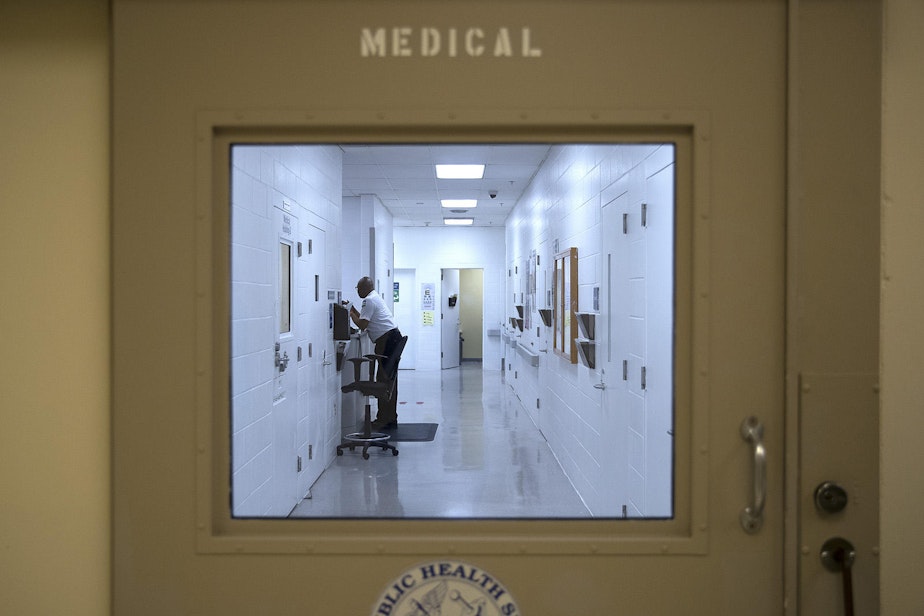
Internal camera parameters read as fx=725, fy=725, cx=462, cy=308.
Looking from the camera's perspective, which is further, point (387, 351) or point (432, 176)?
point (432, 176)

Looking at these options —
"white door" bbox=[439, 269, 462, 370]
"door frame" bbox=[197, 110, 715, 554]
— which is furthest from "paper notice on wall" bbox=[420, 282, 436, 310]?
"door frame" bbox=[197, 110, 715, 554]

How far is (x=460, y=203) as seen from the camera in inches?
456

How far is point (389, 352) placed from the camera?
756 centimetres

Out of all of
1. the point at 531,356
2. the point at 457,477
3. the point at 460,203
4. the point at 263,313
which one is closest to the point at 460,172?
the point at 531,356

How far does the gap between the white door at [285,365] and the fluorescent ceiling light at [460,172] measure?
347 cm

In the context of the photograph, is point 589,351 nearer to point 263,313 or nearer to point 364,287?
point 263,313

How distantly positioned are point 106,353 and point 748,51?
5.63 feet

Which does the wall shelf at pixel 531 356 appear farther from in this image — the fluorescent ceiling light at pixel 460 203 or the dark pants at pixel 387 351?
the fluorescent ceiling light at pixel 460 203

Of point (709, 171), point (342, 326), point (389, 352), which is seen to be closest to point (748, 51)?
point (709, 171)

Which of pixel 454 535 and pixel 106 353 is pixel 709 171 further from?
pixel 106 353

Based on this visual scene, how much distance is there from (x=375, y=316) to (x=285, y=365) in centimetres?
301

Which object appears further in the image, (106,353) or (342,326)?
(342,326)

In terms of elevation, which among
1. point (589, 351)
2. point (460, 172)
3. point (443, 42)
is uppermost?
point (460, 172)

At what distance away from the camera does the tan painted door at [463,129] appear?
1709 millimetres
